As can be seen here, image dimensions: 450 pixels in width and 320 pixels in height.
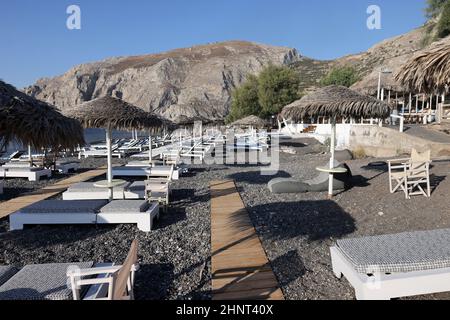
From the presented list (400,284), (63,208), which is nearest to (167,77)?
(63,208)

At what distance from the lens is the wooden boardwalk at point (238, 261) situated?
3.41m

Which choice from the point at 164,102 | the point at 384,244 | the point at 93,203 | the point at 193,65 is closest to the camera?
the point at 384,244

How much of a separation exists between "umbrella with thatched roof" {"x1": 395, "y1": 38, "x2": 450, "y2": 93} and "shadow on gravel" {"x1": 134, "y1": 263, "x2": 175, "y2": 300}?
15.2ft

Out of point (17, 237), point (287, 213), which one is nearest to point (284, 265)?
point (287, 213)

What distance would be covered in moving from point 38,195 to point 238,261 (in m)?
6.73

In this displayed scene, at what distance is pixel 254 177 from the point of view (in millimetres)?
10516

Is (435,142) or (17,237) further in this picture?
(435,142)

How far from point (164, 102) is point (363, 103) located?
117m

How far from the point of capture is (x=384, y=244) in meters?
3.58

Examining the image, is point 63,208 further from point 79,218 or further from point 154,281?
point 154,281

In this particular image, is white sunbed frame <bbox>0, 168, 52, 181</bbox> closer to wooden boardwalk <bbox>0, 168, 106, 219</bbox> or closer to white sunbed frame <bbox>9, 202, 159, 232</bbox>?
wooden boardwalk <bbox>0, 168, 106, 219</bbox>

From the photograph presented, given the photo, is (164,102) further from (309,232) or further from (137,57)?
(309,232)

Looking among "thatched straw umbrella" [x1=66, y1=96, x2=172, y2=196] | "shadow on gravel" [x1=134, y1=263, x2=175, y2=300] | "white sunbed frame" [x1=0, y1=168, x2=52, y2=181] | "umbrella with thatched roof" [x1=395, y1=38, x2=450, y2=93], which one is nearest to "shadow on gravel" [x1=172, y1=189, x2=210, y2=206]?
"thatched straw umbrella" [x1=66, y1=96, x2=172, y2=196]

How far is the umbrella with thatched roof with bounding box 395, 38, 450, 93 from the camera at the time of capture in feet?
15.1
